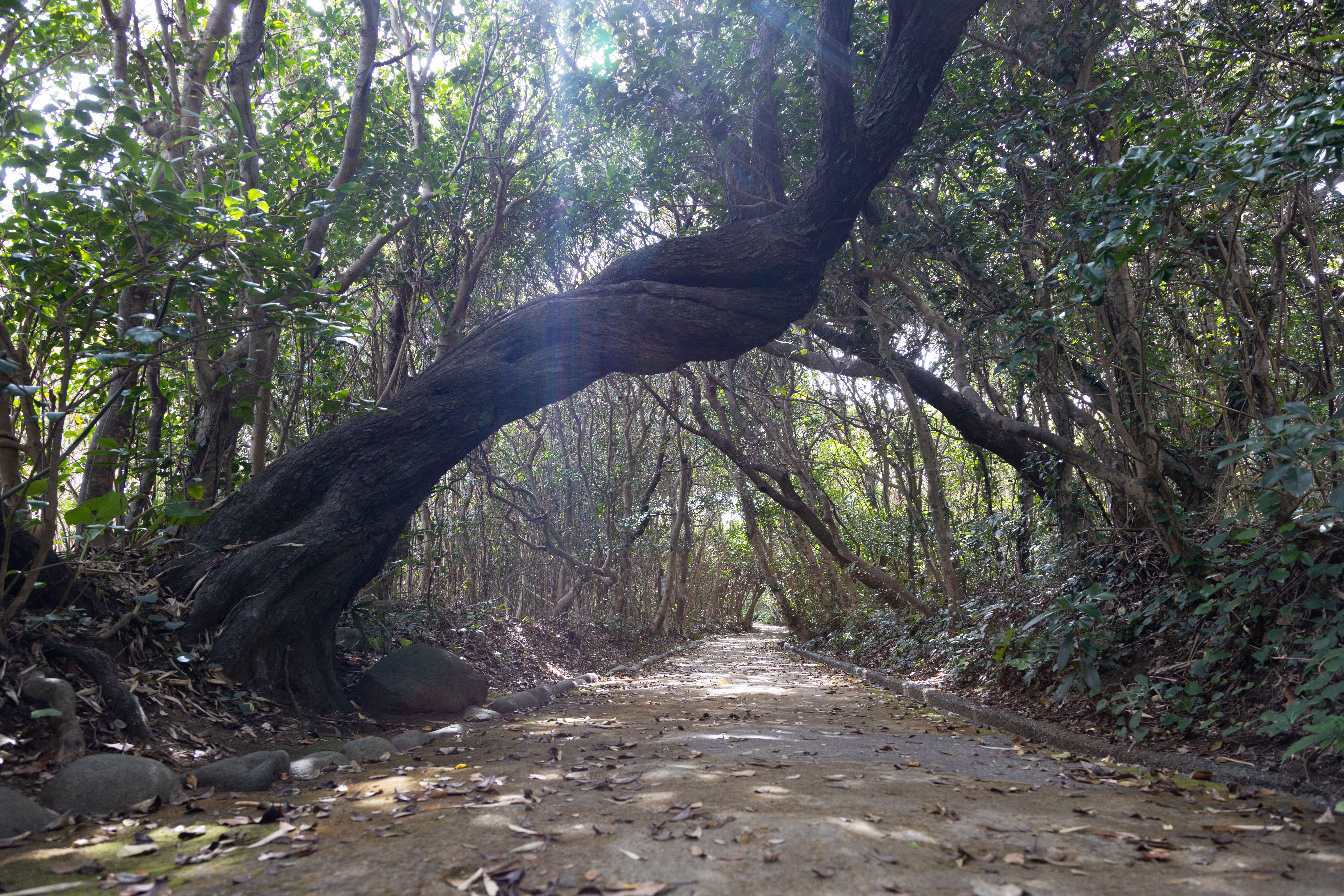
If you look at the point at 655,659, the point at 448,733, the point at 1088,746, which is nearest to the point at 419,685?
the point at 448,733

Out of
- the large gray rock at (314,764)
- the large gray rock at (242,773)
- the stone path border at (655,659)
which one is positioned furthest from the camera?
the stone path border at (655,659)

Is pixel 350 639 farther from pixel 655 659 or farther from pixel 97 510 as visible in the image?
pixel 655 659

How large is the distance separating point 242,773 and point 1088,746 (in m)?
4.70

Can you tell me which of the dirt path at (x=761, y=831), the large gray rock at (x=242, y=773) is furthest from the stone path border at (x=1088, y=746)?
the large gray rock at (x=242, y=773)

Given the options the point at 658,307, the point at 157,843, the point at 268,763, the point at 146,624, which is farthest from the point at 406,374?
the point at 157,843

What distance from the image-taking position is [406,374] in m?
9.02

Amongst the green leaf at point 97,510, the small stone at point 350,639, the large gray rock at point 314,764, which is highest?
the green leaf at point 97,510

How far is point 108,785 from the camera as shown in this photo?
9.96 feet

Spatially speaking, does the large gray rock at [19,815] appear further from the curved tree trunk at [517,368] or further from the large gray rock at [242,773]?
the curved tree trunk at [517,368]

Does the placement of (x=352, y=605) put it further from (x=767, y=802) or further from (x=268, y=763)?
(x=767, y=802)

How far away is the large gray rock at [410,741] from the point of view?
4770mm

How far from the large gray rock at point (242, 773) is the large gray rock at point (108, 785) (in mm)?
199

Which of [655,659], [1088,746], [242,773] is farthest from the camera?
[655,659]

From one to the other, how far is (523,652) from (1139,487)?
22.9ft
